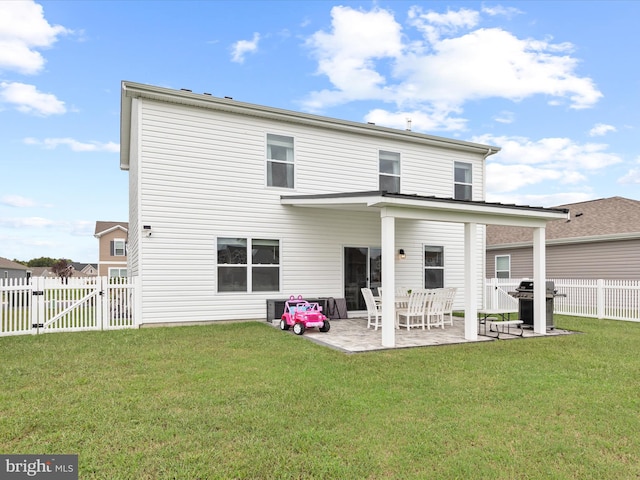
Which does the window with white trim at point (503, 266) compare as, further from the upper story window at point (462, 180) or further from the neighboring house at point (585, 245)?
the upper story window at point (462, 180)

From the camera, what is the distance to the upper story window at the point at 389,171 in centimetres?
1241

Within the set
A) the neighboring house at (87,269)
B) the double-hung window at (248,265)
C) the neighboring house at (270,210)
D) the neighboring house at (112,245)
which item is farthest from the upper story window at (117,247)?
the double-hung window at (248,265)

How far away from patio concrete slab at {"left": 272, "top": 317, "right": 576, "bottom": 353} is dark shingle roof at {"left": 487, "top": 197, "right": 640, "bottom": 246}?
820 centimetres

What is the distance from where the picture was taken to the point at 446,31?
12.7m

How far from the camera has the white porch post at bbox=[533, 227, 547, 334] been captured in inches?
358

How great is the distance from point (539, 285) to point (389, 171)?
552 centimetres

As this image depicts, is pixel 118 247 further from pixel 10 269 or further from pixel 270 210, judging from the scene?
pixel 270 210

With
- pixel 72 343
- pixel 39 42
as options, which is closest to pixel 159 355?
pixel 72 343

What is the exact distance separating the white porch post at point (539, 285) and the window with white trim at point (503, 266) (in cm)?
1063

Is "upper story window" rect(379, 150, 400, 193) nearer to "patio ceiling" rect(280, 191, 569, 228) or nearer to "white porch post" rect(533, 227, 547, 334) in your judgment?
"patio ceiling" rect(280, 191, 569, 228)

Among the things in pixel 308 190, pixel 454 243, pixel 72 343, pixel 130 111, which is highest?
pixel 130 111

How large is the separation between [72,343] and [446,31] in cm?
1345

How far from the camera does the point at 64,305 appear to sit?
933cm

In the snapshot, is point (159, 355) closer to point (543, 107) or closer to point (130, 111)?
point (130, 111)
